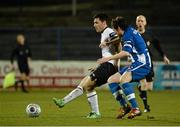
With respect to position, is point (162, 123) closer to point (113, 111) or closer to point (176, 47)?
point (113, 111)

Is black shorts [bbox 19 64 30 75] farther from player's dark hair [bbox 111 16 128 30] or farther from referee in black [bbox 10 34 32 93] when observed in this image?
player's dark hair [bbox 111 16 128 30]

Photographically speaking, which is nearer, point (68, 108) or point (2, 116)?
point (2, 116)

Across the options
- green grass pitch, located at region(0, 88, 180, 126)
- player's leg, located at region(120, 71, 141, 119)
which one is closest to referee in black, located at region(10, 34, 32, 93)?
green grass pitch, located at region(0, 88, 180, 126)

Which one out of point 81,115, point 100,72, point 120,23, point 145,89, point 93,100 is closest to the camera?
point 120,23

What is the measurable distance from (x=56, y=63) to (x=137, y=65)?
14290 millimetres

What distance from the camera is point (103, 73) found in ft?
44.6

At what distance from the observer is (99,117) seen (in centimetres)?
1377

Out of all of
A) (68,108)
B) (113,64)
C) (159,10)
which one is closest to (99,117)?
(113,64)

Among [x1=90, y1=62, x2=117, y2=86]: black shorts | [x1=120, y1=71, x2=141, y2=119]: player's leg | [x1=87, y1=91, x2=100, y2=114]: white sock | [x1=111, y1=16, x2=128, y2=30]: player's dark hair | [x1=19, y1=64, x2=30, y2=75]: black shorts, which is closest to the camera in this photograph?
[x1=120, y1=71, x2=141, y2=119]: player's leg

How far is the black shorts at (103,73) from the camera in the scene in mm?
13586

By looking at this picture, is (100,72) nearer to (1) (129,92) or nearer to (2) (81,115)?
(1) (129,92)

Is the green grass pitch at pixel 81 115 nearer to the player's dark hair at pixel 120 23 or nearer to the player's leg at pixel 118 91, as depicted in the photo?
the player's leg at pixel 118 91

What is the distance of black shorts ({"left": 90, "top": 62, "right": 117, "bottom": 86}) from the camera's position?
13586mm

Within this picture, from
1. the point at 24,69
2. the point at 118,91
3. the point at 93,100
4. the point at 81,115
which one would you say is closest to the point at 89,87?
the point at 93,100
